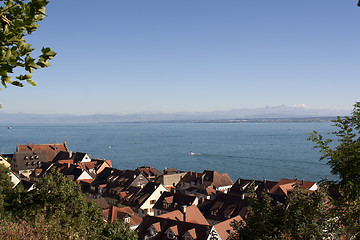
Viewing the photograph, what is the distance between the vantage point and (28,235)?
11297 mm

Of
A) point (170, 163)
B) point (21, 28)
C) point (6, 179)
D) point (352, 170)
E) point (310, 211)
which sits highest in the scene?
point (21, 28)

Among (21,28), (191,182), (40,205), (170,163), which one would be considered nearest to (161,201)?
(191,182)

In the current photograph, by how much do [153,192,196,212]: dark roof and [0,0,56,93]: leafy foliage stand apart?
40106 mm

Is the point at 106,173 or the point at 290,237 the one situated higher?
the point at 290,237

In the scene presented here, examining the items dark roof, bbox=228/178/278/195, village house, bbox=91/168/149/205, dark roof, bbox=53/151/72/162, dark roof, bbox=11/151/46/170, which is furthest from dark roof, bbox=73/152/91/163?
dark roof, bbox=228/178/278/195

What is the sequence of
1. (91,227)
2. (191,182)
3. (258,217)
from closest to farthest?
(258,217) → (91,227) → (191,182)

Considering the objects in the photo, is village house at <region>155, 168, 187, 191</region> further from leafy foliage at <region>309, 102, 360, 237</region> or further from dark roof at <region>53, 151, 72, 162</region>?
leafy foliage at <region>309, 102, 360, 237</region>

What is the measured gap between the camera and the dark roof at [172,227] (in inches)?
1148

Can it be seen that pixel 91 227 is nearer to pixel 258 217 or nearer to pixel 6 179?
pixel 258 217

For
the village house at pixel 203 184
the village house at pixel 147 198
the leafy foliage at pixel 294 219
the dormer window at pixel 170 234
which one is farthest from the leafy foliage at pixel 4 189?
the village house at pixel 203 184

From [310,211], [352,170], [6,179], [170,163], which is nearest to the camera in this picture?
[352,170]

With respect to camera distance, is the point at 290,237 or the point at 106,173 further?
the point at 106,173

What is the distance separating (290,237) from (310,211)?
121cm

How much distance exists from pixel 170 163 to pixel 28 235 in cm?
10110
